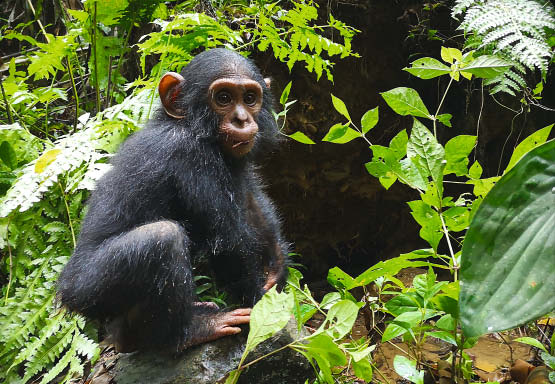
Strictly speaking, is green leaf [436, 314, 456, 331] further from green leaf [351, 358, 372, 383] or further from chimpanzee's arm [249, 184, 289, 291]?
chimpanzee's arm [249, 184, 289, 291]

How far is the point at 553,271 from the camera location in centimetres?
138

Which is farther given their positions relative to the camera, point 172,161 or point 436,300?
point 172,161

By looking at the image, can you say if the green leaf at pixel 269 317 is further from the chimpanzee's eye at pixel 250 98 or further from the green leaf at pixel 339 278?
the chimpanzee's eye at pixel 250 98

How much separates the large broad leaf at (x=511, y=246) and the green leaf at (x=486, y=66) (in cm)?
103

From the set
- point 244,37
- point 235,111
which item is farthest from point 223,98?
point 244,37

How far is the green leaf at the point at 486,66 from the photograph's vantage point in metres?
2.38

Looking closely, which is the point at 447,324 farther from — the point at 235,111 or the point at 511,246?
the point at 235,111

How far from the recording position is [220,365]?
2600mm

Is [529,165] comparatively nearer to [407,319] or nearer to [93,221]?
[407,319]

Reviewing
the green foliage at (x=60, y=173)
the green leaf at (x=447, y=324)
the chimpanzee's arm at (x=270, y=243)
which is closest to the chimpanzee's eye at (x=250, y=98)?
the green foliage at (x=60, y=173)

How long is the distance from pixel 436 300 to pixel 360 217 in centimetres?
421

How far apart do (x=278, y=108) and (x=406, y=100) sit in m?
2.68

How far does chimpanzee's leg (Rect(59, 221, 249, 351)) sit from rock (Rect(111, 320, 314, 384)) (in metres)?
0.08

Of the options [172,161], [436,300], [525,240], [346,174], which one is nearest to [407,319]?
[436,300]
